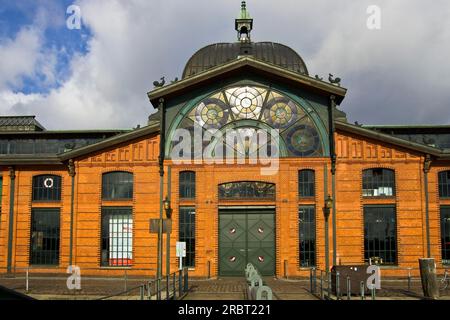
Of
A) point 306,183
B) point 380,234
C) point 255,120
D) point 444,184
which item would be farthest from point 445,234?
point 255,120

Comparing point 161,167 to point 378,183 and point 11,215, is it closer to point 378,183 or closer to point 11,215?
point 11,215

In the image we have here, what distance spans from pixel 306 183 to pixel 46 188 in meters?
14.1

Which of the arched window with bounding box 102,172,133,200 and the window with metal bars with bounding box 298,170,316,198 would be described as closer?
the window with metal bars with bounding box 298,170,316,198

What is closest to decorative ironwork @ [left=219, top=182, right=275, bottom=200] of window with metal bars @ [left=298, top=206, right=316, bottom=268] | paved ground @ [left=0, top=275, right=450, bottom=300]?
window with metal bars @ [left=298, top=206, right=316, bottom=268]

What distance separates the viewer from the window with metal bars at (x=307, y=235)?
26.6 metres

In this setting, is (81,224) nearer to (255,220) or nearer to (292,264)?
(255,220)

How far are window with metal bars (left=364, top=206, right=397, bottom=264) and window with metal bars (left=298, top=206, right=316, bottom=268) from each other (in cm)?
262

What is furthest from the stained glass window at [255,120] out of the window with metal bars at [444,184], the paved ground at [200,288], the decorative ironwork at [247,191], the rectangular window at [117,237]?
the paved ground at [200,288]

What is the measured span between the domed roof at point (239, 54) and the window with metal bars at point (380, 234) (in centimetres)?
1146

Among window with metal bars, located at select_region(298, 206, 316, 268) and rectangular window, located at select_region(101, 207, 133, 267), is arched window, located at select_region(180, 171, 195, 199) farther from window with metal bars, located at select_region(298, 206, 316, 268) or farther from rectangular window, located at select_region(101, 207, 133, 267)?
window with metal bars, located at select_region(298, 206, 316, 268)

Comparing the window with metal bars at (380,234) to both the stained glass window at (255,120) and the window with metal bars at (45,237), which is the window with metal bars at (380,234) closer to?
the stained glass window at (255,120)

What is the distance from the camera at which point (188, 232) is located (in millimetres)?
27016

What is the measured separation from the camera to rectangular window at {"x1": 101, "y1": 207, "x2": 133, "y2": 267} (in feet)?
89.1
